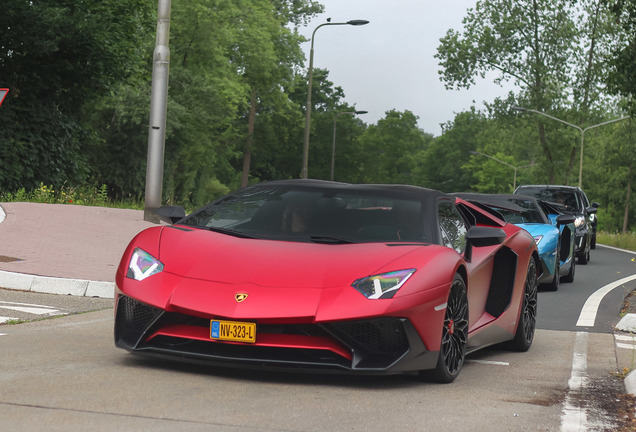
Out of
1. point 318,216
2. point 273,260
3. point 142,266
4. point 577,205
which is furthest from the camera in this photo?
point 577,205

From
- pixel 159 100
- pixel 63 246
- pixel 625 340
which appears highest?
pixel 159 100

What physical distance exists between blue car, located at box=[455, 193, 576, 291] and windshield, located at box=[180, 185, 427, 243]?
7.37 m

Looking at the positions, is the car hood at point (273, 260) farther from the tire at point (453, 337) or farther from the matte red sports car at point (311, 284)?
the tire at point (453, 337)

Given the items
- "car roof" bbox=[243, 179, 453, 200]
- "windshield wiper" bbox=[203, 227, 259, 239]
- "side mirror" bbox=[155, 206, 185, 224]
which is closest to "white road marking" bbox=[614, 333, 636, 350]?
"car roof" bbox=[243, 179, 453, 200]

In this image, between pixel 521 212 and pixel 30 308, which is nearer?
pixel 30 308

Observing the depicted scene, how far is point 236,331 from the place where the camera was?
5.62 meters

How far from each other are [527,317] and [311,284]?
3.08 metres

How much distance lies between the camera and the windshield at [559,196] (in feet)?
72.7

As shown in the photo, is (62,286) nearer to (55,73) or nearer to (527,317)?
(527,317)

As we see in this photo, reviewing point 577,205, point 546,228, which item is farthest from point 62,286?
point 577,205

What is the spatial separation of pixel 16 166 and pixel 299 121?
4164cm

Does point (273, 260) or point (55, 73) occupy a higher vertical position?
point (55, 73)

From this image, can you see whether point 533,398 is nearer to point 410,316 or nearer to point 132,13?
point 410,316

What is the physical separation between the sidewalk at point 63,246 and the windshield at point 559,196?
29.2ft
